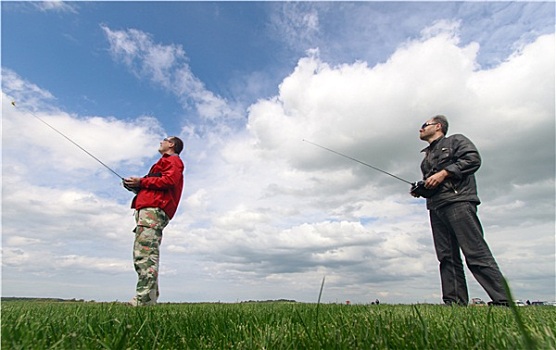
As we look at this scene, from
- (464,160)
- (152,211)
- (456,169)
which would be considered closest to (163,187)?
(152,211)

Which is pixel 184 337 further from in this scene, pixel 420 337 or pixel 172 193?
pixel 172 193

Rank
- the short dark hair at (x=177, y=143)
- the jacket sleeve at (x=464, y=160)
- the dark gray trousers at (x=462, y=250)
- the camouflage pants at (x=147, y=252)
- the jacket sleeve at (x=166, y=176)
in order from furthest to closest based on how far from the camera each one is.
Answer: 1. the short dark hair at (x=177, y=143)
2. the jacket sleeve at (x=166, y=176)
3. the camouflage pants at (x=147, y=252)
4. the jacket sleeve at (x=464, y=160)
5. the dark gray trousers at (x=462, y=250)

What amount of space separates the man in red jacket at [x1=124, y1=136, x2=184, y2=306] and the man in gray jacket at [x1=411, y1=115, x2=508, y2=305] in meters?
3.82

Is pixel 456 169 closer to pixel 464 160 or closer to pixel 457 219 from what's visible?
pixel 464 160

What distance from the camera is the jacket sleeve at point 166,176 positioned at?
251 inches

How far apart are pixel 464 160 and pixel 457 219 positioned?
0.82m

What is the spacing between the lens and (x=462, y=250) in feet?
18.0

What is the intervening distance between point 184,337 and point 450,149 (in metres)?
4.95

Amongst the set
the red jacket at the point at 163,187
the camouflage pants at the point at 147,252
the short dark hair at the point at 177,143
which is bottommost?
the camouflage pants at the point at 147,252

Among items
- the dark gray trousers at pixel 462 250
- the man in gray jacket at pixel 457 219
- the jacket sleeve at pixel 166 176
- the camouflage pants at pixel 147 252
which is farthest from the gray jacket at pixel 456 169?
the camouflage pants at pixel 147 252

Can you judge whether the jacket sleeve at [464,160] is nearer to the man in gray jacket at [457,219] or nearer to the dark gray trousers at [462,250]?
the man in gray jacket at [457,219]

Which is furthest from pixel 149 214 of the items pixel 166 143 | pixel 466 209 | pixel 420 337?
pixel 420 337

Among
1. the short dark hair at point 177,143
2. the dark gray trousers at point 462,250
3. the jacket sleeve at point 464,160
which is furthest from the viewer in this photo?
the short dark hair at point 177,143

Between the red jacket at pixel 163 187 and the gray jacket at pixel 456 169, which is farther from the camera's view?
the red jacket at pixel 163 187
